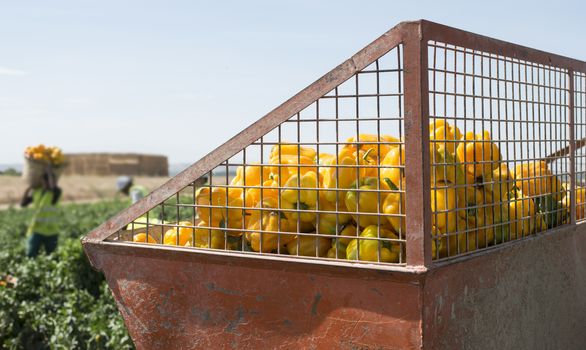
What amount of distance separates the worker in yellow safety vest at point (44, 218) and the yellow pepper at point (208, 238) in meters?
7.13

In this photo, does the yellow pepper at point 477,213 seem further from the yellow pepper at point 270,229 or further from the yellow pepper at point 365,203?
the yellow pepper at point 270,229

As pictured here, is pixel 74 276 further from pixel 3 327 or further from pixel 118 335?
pixel 118 335

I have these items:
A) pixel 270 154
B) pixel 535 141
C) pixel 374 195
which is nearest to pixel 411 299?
pixel 374 195

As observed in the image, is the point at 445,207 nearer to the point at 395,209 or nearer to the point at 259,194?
the point at 395,209

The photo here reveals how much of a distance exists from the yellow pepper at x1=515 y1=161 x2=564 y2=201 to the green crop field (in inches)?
107

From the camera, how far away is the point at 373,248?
81.7 inches

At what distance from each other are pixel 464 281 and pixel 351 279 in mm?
348

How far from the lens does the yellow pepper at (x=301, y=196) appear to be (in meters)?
2.26

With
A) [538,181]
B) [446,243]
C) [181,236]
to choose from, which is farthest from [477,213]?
[181,236]

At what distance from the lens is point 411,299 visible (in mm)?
1941

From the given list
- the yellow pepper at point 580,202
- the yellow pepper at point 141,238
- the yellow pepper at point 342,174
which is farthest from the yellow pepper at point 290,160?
the yellow pepper at point 580,202

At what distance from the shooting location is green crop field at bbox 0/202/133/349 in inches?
185

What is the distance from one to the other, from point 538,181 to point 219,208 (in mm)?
1261

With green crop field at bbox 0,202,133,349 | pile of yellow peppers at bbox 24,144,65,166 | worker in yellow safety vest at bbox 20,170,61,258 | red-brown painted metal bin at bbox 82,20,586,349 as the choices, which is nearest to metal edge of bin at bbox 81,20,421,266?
red-brown painted metal bin at bbox 82,20,586,349
